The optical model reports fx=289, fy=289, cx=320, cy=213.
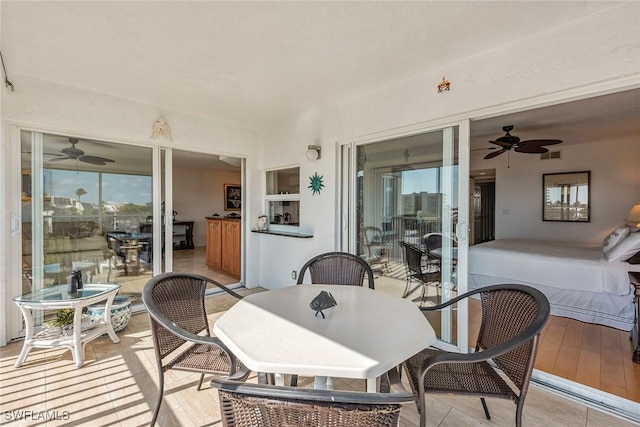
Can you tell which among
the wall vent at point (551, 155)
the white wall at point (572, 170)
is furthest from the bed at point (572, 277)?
the wall vent at point (551, 155)

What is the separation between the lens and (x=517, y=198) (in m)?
5.68

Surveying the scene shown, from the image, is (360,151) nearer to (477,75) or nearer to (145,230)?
(477,75)

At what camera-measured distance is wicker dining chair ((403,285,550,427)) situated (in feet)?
3.96

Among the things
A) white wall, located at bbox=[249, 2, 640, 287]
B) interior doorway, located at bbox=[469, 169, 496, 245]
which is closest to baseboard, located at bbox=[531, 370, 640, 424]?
white wall, located at bbox=[249, 2, 640, 287]

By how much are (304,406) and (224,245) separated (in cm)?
488

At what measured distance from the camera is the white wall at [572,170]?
464 cm

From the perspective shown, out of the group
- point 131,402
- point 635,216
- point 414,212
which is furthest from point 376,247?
point 635,216

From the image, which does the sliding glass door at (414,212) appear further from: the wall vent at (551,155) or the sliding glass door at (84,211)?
the wall vent at (551,155)

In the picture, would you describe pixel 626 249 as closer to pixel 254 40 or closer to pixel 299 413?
pixel 299 413

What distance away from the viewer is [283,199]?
171 inches

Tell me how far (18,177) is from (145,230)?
121 centimetres

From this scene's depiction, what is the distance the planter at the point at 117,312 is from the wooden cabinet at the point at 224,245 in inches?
75.8

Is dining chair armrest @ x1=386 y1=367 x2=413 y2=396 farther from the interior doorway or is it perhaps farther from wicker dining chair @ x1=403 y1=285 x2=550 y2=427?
the interior doorway

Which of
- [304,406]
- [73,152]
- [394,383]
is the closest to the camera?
[304,406]
